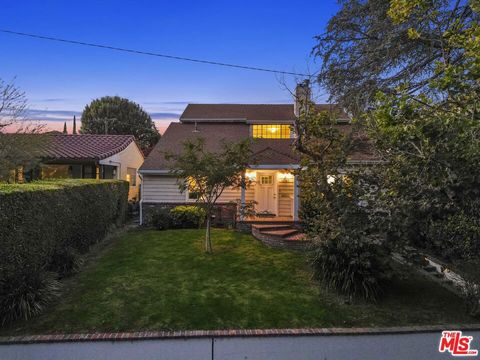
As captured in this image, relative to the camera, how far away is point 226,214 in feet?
48.1

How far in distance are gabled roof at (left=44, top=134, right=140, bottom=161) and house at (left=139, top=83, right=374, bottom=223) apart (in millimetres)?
3098

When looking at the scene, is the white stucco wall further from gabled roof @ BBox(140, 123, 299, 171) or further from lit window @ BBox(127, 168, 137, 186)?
gabled roof @ BBox(140, 123, 299, 171)

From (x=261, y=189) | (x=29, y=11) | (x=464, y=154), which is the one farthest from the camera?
(x=261, y=189)

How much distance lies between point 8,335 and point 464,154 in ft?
24.1

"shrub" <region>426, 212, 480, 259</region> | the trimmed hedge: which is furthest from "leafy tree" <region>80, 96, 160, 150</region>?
"shrub" <region>426, 212, 480, 259</region>

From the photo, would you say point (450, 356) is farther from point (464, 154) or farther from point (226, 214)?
point (226, 214)

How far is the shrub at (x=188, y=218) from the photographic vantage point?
14062 millimetres

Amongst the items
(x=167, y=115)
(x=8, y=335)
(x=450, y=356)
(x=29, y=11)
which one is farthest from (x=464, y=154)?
(x=167, y=115)

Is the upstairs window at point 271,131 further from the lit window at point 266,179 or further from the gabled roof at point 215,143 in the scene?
the lit window at point 266,179

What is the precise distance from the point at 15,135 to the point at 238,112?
1155 centimetres

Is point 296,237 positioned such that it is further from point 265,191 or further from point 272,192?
point 265,191

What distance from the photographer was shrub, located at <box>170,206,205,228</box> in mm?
14062

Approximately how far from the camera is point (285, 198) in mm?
15633

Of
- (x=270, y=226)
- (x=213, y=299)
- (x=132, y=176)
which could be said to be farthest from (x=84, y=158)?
(x=213, y=299)
